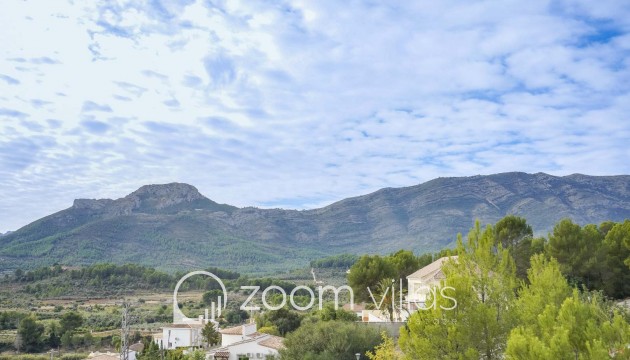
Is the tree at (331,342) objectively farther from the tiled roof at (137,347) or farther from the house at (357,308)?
the tiled roof at (137,347)

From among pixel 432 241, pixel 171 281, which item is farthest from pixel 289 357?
pixel 432 241

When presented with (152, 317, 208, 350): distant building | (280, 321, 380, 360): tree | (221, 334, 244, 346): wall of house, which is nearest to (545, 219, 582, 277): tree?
(280, 321, 380, 360): tree

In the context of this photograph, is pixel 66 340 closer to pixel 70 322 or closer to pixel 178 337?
pixel 70 322

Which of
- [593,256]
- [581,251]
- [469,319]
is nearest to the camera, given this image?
[469,319]

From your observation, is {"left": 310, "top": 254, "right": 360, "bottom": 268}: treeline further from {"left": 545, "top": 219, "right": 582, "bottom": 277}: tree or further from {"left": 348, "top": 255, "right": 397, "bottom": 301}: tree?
{"left": 545, "top": 219, "right": 582, "bottom": 277}: tree

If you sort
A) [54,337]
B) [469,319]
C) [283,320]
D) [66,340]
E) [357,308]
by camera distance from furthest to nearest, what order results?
1. [357,308]
2. [54,337]
3. [66,340]
4. [283,320]
5. [469,319]

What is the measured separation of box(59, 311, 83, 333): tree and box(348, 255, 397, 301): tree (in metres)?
30.8

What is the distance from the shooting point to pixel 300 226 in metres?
195

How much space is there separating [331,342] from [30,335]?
117 feet

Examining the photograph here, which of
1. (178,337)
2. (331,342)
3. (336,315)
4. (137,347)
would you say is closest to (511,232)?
(336,315)

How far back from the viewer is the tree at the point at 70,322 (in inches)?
2192

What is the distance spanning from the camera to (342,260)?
4796 inches

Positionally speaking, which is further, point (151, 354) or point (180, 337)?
point (180, 337)

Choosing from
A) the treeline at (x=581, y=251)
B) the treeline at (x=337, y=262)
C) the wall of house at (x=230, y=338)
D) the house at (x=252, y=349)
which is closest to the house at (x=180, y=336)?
the wall of house at (x=230, y=338)
